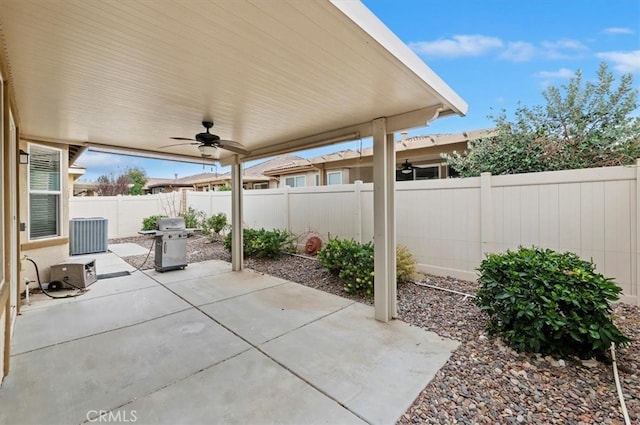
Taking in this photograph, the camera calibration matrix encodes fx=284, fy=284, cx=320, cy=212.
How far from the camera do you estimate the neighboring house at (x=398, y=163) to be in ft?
25.7

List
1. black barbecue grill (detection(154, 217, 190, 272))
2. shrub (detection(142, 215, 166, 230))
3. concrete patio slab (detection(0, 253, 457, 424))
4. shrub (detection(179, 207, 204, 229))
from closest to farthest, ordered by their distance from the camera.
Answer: concrete patio slab (detection(0, 253, 457, 424)) → black barbecue grill (detection(154, 217, 190, 272)) → shrub (detection(142, 215, 166, 230)) → shrub (detection(179, 207, 204, 229))

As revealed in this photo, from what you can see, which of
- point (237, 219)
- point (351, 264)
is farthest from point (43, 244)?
point (351, 264)

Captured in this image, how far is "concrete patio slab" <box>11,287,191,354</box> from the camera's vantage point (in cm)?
335

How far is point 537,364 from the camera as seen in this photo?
271 cm

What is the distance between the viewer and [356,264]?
512 cm

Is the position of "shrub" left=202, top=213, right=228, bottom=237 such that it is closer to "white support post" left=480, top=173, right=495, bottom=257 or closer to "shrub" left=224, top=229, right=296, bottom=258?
"shrub" left=224, top=229, right=296, bottom=258

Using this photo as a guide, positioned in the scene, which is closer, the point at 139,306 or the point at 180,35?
the point at 180,35

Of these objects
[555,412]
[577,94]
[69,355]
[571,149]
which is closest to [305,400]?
[555,412]

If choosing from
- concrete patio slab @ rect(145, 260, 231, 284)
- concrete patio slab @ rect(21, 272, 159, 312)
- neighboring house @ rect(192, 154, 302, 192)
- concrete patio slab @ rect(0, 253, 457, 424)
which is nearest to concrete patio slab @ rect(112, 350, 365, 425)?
concrete patio slab @ rect(0, 253, 457, 424)

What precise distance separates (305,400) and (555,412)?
1.90 m

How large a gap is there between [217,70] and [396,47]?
158cm

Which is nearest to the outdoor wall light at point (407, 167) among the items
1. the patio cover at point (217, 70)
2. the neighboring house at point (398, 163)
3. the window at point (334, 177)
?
the neighboring house at point (398, 163)

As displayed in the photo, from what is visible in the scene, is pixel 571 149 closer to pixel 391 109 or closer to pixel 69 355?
pixel 391 109

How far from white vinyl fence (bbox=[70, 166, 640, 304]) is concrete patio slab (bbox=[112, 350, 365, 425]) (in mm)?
3834
